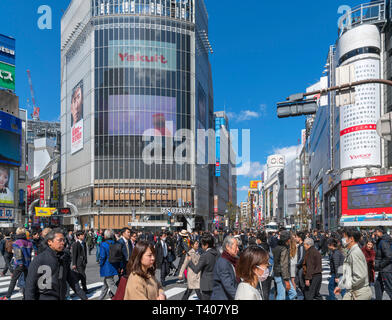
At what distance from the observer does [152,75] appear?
70.3 metres

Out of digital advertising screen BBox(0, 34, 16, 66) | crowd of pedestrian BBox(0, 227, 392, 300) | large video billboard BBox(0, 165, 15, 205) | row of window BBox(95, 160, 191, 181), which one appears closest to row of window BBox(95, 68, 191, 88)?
row of window BBox(95, 160, 191, 181)

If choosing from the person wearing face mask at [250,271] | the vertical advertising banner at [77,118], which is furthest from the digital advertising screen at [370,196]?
the person wearing face mask at [250,271]

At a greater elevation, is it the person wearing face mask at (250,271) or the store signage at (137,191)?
the store signage at (137,191)

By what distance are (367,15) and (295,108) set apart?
5701 cm

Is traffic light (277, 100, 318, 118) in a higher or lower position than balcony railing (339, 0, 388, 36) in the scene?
lower

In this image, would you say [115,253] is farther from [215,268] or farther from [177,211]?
[177,211]

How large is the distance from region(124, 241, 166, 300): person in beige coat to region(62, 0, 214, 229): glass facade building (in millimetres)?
63693

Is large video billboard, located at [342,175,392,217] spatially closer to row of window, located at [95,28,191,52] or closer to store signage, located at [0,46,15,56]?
row of window, located at [95,28,191,52]

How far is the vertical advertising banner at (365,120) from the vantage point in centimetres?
5728

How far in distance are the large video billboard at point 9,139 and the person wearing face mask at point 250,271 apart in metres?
69.0

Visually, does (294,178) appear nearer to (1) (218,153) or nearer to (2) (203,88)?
(1) (218,153)

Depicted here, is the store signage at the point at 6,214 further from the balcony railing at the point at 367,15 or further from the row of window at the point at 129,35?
the balcony railing at the point at 367,15

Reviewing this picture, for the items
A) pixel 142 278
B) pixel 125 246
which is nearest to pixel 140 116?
pixel 125 246

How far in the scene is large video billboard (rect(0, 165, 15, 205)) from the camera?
6712 cm
